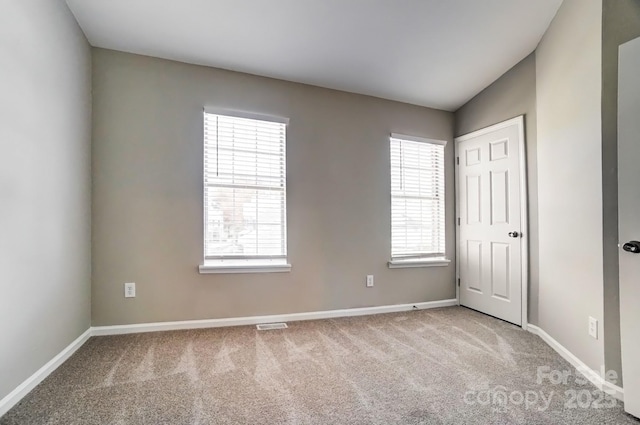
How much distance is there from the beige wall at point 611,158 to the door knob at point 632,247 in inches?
11.9

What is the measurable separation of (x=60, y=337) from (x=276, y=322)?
5.74 ft

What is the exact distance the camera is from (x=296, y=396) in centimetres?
194

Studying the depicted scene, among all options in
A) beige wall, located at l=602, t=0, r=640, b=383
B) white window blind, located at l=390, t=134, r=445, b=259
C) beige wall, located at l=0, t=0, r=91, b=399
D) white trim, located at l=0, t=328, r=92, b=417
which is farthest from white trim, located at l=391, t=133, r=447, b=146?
white trim, located at l=0, t=328, r=92, b=417

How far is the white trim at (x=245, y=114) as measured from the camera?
314 centimetres

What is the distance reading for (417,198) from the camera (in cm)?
400

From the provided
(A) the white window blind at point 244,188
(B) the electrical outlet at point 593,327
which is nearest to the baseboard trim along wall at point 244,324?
(B) the electrical outlet at point 593,327

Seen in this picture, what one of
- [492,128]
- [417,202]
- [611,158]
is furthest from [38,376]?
[492,128]

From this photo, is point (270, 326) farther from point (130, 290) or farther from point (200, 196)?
point (200, 196)

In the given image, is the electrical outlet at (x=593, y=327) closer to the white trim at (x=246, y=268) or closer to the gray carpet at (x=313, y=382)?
the gray carpet at (x=313, y=382)

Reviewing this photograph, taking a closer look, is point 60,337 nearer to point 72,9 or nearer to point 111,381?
point 111,381

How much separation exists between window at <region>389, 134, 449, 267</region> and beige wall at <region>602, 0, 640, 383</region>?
196cm

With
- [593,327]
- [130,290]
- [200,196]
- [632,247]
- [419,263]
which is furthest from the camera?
[419,263]

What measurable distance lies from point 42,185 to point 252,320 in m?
2.05

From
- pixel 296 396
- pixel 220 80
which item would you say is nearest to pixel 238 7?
pixel 220 80
